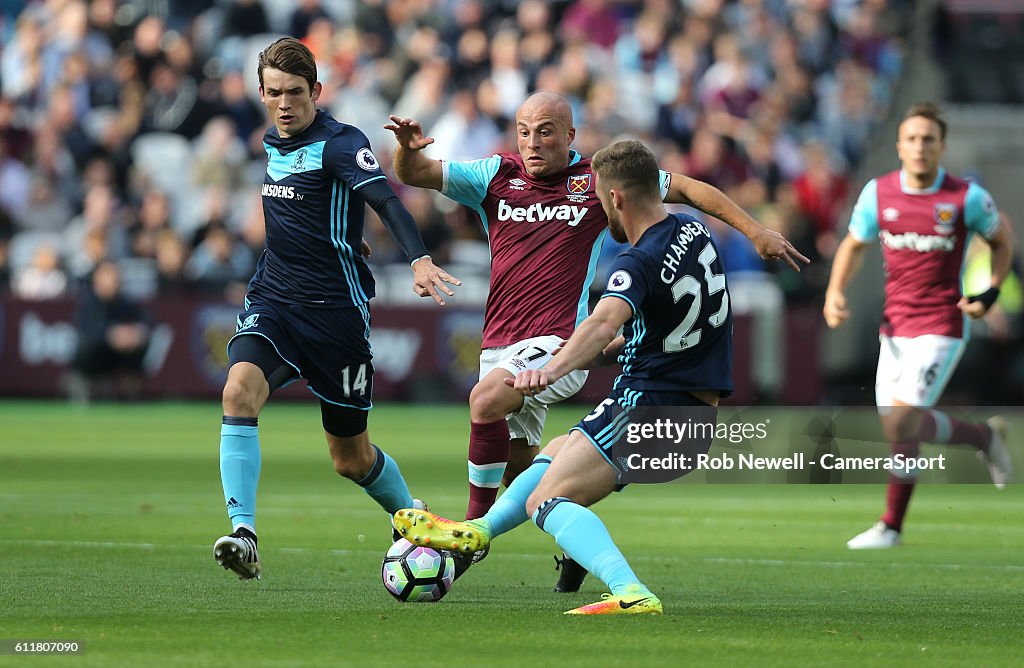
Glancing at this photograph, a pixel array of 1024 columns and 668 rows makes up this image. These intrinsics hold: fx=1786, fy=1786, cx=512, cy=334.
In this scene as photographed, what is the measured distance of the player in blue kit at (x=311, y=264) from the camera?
814cm

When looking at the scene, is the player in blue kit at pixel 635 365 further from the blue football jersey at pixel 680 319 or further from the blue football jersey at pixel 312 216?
the blue football jersey at pixel 312 216

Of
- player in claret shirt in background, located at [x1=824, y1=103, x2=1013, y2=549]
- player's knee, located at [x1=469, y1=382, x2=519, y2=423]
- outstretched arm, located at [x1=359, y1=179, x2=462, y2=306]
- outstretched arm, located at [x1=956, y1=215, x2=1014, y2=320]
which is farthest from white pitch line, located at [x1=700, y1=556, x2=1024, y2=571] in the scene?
outstretched arm, located at [x1=359, y1=179, x2=462, y2=306]

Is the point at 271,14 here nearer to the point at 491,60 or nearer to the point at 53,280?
the point at 491,60

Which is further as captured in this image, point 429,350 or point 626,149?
point 429,350

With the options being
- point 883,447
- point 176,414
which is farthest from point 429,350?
point 883,447

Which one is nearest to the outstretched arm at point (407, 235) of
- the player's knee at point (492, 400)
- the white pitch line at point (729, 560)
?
the player's knee at point (492, 400)

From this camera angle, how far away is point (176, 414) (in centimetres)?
2092

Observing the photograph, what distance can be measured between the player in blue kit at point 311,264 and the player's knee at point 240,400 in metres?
0.02

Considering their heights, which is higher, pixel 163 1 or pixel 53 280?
pixel 163 1

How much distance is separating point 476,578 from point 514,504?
3.76ft

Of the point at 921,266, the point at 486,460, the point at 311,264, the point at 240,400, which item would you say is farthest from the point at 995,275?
the point at 240,400

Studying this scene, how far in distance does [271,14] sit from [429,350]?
5.94m

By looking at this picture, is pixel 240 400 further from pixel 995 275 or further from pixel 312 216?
pixel 995 275

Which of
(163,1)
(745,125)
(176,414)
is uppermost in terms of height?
(163,1)
